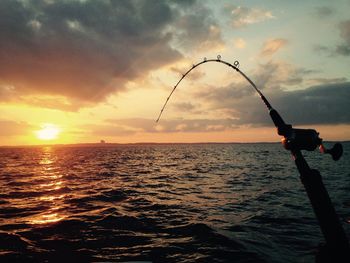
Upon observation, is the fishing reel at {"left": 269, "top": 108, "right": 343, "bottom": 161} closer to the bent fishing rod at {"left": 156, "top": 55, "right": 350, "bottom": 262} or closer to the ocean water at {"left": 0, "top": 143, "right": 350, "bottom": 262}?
the bent fishing rod at {"left": 156, "top": 55, "right": 350, "bottom": 262}

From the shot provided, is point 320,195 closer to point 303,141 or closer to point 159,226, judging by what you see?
point 303,141

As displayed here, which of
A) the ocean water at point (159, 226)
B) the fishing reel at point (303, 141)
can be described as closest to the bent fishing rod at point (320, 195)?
the fishing reel at point (303, 141)

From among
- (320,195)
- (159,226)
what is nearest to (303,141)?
(320,195)

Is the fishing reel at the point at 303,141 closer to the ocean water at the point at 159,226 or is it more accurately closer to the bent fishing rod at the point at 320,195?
the bent fishing rod at the point at 320,195

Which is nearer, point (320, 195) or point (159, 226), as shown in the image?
point (320, 195)

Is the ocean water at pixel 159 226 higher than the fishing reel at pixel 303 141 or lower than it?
lower

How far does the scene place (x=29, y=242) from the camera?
28.4 ft

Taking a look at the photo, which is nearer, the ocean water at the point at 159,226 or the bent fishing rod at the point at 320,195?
the bent fishing rod at the point at 320,195

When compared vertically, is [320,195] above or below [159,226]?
above

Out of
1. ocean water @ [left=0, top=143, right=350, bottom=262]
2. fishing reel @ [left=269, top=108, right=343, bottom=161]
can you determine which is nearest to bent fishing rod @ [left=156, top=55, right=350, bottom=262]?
fishing reel @ [left=269, top=108, right=343, bottom=161]

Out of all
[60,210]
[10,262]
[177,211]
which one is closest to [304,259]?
[177,211]

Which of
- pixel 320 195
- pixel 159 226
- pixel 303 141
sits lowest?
pixel 159 226

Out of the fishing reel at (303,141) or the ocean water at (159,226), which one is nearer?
the fishing reel at (303,141)

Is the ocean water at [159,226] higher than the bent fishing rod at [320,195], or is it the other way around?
the bent fishing rod at [320,195]
